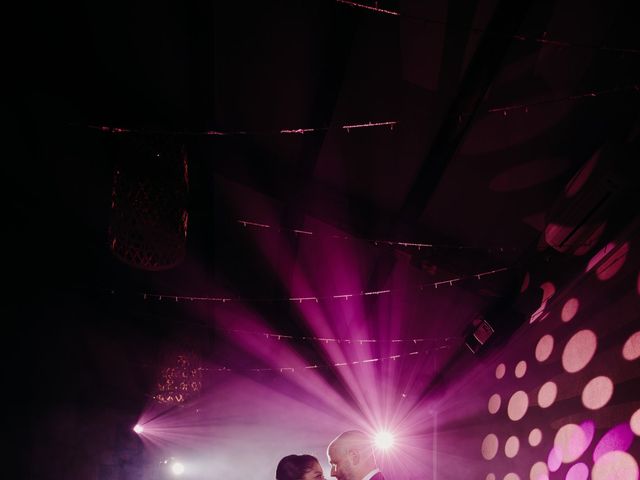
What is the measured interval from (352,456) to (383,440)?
14.7 ft

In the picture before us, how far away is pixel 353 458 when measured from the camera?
245cm

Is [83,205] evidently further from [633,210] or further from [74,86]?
[633,210]

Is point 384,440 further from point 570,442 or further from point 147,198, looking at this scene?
point 147,198

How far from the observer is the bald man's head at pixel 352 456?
7.95ft

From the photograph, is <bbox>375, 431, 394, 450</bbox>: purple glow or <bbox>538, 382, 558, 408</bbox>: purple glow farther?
<bbox>375, 431, 394, 450</bbox>: purple glow

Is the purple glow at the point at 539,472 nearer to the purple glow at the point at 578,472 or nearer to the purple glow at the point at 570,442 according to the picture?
the purple glow at the point at 570,442

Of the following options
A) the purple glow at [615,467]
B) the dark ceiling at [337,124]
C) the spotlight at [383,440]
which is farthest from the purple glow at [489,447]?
the spotlight at [383,440]

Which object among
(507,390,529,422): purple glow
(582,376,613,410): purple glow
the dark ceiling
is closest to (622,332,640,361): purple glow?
(582,376,613,410): purple glow

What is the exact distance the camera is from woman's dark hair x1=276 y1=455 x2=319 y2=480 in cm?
269

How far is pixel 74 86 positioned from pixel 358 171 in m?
1.91

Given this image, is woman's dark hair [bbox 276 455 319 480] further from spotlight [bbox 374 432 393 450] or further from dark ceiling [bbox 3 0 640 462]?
spotlight [bbox 374 432 393 450]

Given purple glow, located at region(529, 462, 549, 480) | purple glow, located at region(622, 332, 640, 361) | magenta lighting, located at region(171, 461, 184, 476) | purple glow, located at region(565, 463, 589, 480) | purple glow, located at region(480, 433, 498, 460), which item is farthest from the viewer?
magenta lighting, located at region(171, 461, 184, 476)

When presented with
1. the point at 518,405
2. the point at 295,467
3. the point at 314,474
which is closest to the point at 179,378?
the point at 295,467

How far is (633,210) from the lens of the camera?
1.96 m
